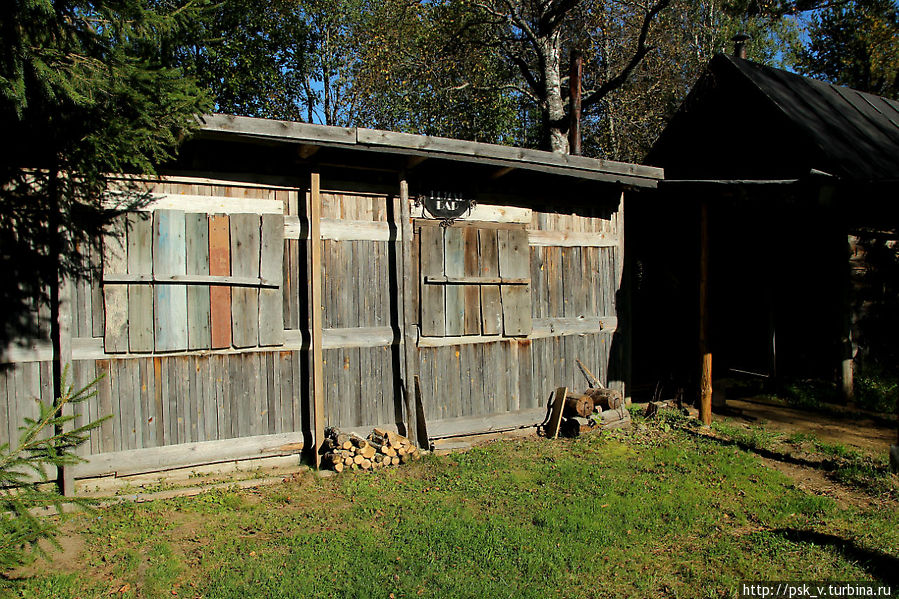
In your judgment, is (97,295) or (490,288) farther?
(490,288)

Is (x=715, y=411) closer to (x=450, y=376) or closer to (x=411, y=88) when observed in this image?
(x=450, y=376)

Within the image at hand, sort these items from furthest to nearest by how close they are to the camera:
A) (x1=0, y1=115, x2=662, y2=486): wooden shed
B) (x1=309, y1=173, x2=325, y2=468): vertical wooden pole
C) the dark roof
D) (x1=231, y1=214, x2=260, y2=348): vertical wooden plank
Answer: the dark roof, (x1=309, y1=173, x2=325, y2=468): vertical wooden pole, (x1=231, y1=214, x2=260, y2=348): vertical wooden plank, (x1=0, y1=115, x2=662, y2=486): wooden shed

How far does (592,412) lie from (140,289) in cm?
528

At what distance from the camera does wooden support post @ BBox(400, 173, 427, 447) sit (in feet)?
21.8

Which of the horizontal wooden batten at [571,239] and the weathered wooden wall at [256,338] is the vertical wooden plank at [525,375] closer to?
the weathered wooden wall at [256,338]

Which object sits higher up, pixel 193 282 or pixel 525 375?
pixel 193 282

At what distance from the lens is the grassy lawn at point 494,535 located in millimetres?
3955

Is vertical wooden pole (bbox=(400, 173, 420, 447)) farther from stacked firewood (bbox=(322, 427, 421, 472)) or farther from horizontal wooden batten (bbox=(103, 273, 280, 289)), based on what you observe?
horizontal wooden batten (bbox=(103, 273, 280, 289))

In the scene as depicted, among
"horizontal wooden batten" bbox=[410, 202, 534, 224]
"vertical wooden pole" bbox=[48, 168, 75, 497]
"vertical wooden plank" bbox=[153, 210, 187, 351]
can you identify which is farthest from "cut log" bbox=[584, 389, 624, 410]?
"vertical wooden pole" bbox=[48, 168, 75, 497]

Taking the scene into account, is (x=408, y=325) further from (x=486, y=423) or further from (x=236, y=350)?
(x=236, y=350)

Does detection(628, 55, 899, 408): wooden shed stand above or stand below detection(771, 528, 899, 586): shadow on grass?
above

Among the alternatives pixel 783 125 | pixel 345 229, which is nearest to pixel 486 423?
pixel 345 229

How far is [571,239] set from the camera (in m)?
7.96

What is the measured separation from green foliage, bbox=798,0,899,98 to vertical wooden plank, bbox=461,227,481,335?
19597 mm
